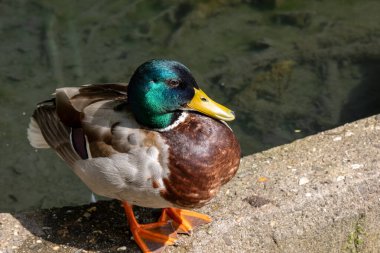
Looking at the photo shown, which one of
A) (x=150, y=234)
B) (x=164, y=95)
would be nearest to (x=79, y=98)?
(x=164, y=95)

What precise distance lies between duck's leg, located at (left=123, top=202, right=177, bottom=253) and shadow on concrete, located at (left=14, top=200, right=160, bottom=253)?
0.22 feet

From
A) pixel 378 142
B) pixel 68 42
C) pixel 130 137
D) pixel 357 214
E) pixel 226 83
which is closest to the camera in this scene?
pixel 130 137

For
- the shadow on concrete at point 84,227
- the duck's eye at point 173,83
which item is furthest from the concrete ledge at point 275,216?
the duck's eye at point 173,83

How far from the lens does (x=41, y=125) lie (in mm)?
4113

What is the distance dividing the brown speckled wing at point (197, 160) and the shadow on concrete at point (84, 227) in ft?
1.62

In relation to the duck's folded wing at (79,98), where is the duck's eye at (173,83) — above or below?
above

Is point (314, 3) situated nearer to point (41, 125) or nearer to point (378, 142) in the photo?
point (378, 142)

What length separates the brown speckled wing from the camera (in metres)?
3.49

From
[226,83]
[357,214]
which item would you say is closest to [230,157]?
[357,214]

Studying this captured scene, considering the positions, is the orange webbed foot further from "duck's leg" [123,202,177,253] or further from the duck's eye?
the duck's eye

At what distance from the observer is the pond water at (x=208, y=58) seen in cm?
563

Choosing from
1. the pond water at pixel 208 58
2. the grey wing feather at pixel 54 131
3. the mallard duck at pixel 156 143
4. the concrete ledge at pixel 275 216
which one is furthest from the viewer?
the pond water at pixel 208 58

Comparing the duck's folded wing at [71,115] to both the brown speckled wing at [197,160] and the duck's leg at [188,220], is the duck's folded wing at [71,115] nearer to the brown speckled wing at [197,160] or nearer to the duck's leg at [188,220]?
the brown speckled wing at [197,160]

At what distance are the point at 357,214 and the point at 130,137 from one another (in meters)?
1.24
